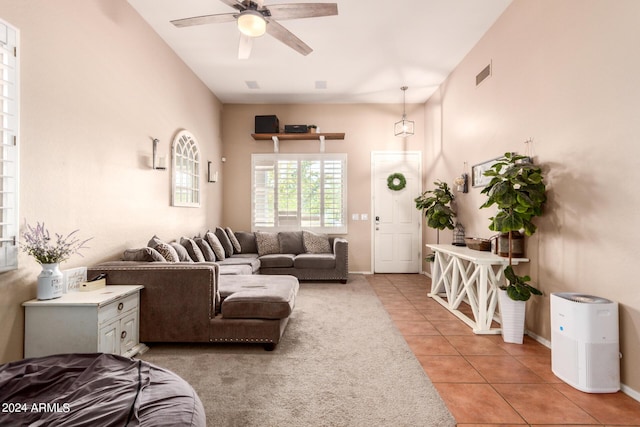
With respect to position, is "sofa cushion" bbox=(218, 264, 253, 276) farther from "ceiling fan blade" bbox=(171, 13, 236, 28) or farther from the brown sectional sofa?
"ceiling fan blade" bbox=(171, 13, 236, 28)

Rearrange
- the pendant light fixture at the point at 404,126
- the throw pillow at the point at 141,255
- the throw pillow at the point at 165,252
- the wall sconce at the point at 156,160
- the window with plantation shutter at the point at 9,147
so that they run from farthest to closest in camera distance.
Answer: the pendant light fixture at the point at 404,126
the wall sconce at the point at 156,160
the throw pillow at the point at 165,252
the throw pillow at the point at 141,255
the window with plantation shutter at the point at 9,147

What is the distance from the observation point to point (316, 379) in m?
2.27

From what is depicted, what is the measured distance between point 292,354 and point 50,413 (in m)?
1.73

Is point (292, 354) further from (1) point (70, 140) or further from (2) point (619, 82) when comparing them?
(2) point (619, 82)

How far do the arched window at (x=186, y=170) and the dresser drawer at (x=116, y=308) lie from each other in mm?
1871

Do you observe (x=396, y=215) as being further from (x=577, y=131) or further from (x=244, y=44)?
(x=244, y=44)

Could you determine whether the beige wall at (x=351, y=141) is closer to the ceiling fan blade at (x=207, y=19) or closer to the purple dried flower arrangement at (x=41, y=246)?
the ceiling fan blade at (x=207, y=19)

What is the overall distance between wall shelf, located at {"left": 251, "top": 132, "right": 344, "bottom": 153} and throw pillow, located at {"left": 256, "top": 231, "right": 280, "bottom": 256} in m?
1.68

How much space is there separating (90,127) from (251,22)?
1.65 meters

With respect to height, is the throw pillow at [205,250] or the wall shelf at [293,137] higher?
the wall shelf at [293,137]

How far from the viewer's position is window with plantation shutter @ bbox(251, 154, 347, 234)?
20.5ft

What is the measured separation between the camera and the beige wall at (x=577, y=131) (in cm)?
209

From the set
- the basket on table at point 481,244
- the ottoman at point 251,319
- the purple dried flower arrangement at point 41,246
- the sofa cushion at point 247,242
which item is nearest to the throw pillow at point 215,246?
the sofa cushion at point 247,242

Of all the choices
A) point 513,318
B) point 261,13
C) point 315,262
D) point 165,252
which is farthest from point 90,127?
point 513,318
